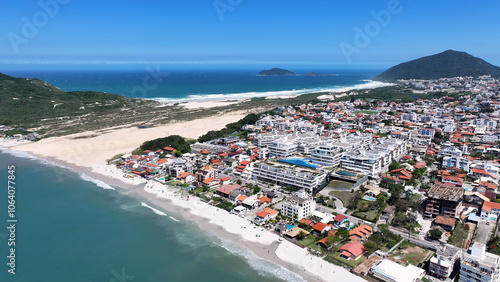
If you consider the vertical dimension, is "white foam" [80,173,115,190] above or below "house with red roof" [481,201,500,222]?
above

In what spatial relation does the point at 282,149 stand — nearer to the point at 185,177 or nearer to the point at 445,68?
the point at 185,177

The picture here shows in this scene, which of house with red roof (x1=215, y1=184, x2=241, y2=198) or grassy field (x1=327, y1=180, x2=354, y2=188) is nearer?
house with red roof (x1=215, y1=184, x2=241, y2=198)

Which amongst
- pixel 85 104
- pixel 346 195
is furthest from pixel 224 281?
pixel 85 104

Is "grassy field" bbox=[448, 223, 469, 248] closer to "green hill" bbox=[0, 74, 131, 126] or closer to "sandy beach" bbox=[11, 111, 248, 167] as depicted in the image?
"sandy beach" bbox=[11, 111, 248, 167]

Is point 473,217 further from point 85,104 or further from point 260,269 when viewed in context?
point 85,104

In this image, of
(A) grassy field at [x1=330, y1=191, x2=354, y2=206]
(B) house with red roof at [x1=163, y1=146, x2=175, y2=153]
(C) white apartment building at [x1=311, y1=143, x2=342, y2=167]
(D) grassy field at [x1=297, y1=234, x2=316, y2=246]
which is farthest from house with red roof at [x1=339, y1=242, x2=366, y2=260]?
(B) house with red roof at [x1=163, y1=146, x2=175, y2=153]
